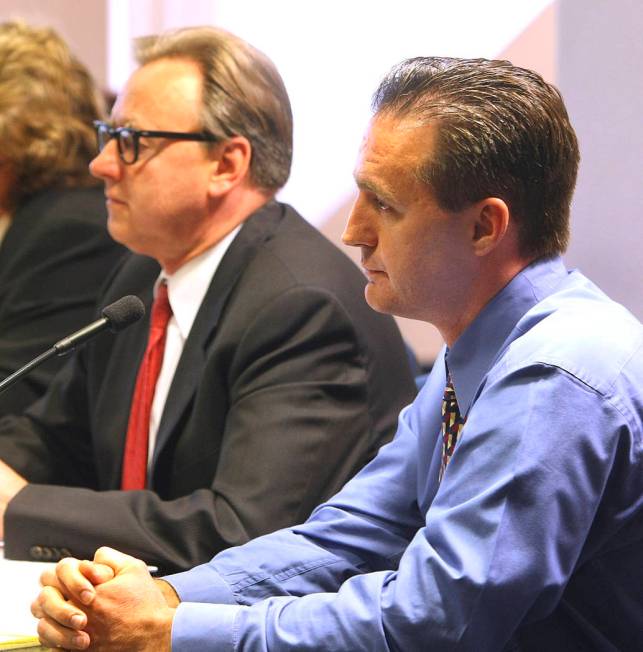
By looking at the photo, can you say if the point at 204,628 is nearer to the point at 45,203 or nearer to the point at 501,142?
the point at 501,142

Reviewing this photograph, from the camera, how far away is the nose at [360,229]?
4.80ft

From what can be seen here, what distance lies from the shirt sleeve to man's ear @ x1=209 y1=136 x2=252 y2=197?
106cm

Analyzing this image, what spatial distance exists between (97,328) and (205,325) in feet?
1.46

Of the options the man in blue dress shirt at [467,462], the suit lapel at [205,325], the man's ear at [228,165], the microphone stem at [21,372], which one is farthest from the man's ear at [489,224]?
the man's ear at [228,165]

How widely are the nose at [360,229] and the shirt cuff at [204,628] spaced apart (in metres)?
0.46

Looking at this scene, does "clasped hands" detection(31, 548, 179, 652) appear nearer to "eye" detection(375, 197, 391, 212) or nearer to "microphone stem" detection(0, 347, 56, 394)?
"microphone stem" detection(0, 347, 56, 394)

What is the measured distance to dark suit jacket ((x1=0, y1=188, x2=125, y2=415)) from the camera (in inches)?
110

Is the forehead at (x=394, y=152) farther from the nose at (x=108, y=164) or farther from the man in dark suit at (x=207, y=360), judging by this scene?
the nose at (x=108, y=164)

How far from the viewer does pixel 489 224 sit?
1394mm

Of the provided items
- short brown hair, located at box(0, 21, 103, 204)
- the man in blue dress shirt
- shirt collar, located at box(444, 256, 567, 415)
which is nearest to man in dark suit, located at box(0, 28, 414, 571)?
the man in blue dress shirt

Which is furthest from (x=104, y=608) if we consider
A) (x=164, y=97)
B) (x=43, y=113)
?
(x=43, y=113)

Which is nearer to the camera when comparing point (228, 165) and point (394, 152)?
point (394, 152)

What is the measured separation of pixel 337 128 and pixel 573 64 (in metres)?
1.29

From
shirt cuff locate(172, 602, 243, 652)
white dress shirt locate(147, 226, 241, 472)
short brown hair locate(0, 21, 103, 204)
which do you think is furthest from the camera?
short brown hair locate(0, 21, 103, 204)
